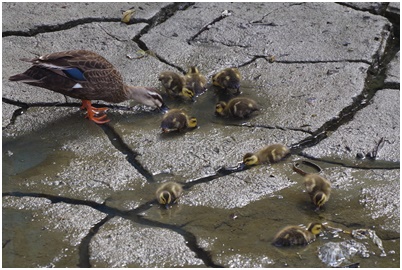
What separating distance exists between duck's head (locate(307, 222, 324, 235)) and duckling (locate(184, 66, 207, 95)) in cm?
214

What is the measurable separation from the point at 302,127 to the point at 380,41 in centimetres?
174

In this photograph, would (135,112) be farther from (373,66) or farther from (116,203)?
(373,66)

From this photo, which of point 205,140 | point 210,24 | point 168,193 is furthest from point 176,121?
point 210,24

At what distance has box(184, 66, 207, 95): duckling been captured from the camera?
6.70m

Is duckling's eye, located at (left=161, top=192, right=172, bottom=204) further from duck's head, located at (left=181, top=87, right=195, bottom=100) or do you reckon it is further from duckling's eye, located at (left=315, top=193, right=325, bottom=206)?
duck's head, located at (left=181, top=87, right=195, bottom=100)

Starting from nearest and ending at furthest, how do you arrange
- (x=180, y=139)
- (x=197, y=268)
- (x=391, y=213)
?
(x=197, y=268) < (x=391, y=213) < (x=180, y=139)

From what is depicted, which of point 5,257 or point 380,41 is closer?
point 5,257

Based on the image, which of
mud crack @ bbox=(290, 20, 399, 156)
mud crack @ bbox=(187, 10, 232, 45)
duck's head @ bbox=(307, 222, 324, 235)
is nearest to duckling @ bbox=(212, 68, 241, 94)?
mud crack @ bbox=(290, 20, 399, 156)

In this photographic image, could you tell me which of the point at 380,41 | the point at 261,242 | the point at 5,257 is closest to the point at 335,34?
the point at 380,41

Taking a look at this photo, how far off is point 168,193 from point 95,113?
1596mm

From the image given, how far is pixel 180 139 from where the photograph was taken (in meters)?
6.08

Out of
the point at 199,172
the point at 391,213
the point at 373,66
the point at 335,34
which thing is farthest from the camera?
the point at 335,34

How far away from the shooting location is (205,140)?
6039 mm

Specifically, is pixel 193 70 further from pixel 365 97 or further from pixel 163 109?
pixel 365 97
